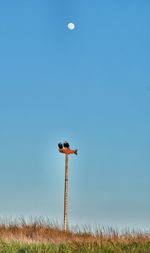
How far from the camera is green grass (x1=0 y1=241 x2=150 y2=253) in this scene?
15.1 metres

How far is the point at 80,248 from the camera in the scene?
15.4 metres

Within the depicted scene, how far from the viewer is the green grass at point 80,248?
1511cm

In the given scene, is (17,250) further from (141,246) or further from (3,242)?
(141,246)

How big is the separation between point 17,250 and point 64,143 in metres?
9.93

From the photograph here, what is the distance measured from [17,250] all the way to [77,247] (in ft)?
5.94

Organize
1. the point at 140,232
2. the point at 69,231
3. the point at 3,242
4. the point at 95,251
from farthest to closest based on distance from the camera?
the point at 69,231
the point at 140,232
the point at 3,242
the point at 95,251

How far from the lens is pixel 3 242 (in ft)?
58.2

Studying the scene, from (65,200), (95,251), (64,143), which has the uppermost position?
(64,143)

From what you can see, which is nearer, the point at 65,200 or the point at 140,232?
the point at 140,232

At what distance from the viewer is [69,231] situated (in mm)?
23906

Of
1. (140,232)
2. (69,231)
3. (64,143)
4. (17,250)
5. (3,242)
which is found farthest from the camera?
(64,143)

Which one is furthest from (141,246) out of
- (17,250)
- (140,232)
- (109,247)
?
(140,232)

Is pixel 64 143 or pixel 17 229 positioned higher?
pixel 64 143

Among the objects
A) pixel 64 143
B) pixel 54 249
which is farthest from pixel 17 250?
pixel 64 143
